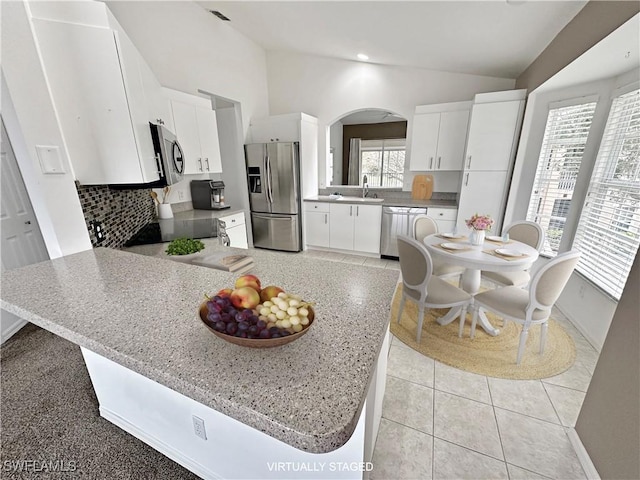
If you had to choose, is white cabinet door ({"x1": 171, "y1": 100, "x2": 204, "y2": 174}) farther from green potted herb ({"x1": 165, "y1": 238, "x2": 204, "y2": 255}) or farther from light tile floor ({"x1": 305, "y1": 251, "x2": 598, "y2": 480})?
light tile floor ({"x1": 305, "y1": 251, "x2": 598, "y2": 480})

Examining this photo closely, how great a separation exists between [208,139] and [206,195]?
691 mm

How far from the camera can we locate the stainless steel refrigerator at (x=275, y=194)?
3902mm

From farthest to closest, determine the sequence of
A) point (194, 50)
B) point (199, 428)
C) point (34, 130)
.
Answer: point (194, 50), point (34, 130), point (199, 428)

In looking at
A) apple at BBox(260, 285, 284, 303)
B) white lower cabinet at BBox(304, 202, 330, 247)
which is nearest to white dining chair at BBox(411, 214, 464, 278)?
white lower cabinet at BBox(304, 202, 330, 247)

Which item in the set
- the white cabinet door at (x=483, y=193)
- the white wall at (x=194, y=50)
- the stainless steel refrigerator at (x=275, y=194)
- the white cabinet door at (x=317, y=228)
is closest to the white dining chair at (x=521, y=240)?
the white cabinet door at (x=483, y=193)

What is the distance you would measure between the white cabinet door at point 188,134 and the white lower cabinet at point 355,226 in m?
2.02

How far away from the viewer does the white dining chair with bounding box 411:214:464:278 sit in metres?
2.61

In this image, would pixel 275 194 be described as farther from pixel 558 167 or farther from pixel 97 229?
pixel 558 167

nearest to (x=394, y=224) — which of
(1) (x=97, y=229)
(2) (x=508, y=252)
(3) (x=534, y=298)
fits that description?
(2) (x=508, y=252)

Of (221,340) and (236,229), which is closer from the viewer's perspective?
(221,340)

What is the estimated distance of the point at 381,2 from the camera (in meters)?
2.16

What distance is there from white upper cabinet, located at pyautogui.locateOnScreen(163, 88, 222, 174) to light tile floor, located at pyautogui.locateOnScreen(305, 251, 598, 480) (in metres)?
2.81

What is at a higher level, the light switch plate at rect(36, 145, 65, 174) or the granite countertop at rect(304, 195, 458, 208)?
the light switch plate at rect(36, 145, 65, 174)

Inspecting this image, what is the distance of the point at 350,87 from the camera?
4.11 metres
